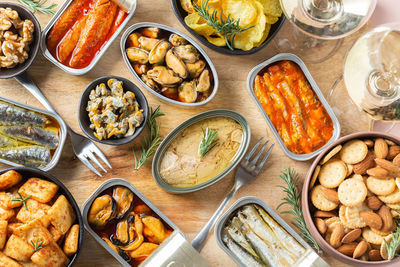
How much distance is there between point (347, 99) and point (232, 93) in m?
0.57

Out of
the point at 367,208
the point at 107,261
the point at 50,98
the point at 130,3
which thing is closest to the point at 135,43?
the point at 130,3

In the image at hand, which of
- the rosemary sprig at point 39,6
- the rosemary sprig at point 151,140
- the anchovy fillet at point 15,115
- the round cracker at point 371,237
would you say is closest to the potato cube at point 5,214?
the anchovy fillet at point 15,115

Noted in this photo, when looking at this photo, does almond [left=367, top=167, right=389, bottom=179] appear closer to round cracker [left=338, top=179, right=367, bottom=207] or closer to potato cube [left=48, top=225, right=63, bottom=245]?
round cracker [left=338, top=179, right=367, bottom=207]

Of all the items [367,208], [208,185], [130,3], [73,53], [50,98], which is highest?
[130,3]

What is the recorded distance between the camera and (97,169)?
6.13ft

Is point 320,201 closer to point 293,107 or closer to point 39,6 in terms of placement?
point 293,107

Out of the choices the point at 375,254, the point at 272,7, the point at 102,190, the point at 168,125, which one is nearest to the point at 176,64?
the point at 168,125

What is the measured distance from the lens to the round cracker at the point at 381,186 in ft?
5.68

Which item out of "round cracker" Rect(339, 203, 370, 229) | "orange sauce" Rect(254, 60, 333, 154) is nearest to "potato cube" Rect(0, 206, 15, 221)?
"orange sauce" Rect(254, 60, 333, 154)

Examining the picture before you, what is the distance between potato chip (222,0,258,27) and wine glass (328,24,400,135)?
17.8 inches

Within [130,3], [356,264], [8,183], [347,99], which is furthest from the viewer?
[347,99]

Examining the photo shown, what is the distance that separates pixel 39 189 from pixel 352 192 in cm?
130

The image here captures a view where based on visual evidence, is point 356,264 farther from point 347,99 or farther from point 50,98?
point 50,98

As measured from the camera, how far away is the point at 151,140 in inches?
73.9
